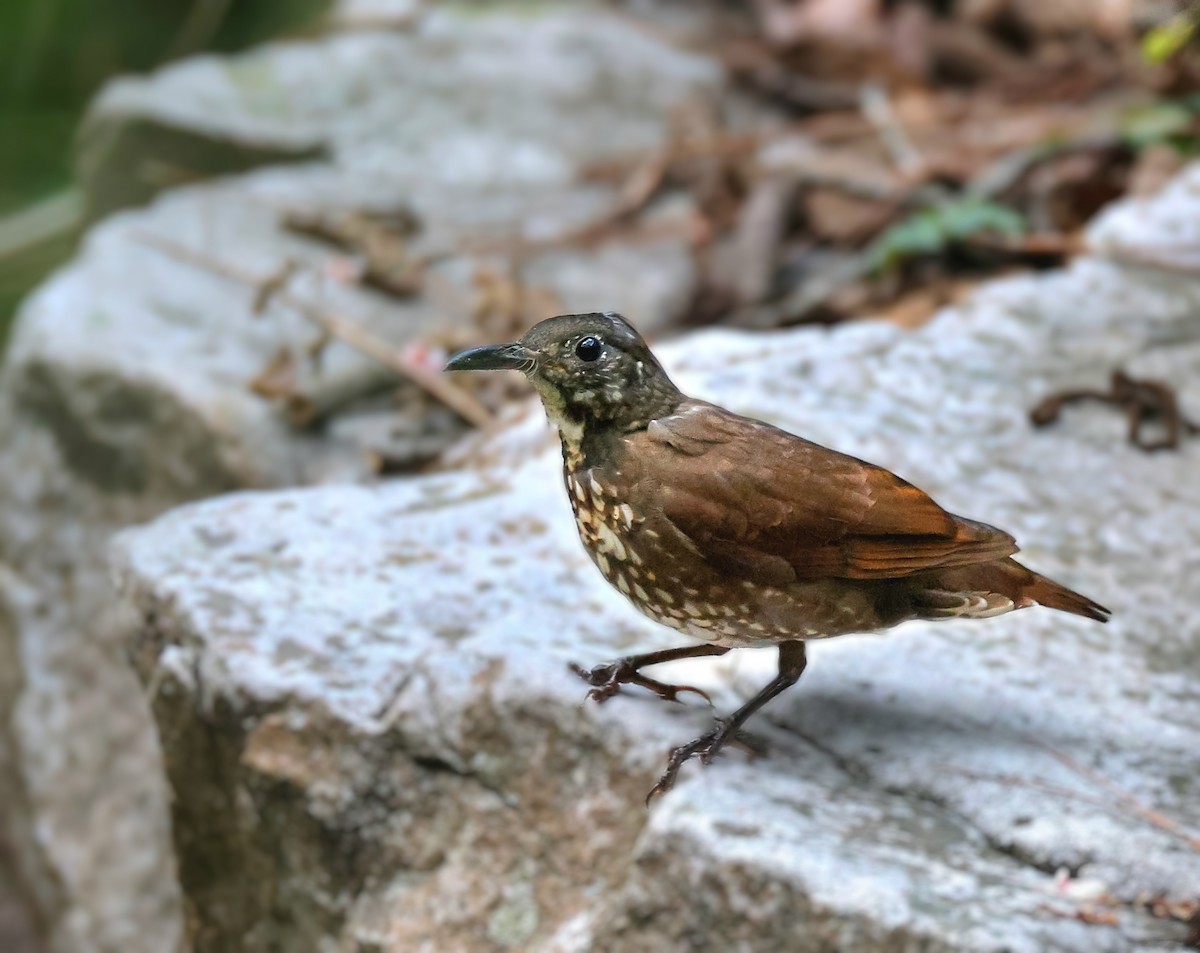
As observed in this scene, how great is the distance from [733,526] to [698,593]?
0.43 ft

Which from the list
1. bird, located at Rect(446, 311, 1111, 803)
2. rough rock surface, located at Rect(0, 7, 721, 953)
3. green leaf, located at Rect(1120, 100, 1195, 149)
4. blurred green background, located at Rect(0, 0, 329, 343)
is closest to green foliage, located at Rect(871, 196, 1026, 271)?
green leaf, located at Rect(1120, 100, 1195, 149)

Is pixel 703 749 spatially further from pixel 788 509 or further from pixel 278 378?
pixel 278 378

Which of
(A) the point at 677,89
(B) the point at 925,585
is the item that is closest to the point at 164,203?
(A) the point at 677,89

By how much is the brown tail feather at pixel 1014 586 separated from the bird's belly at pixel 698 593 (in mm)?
173

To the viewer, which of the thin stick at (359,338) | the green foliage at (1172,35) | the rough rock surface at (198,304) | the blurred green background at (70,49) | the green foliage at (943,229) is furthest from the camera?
the blurred green background at (70,49)

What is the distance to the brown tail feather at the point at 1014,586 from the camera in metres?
2.56

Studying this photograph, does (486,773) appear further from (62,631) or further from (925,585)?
(62,631)

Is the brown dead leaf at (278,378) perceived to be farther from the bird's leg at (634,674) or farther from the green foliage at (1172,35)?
the green foliage at (1172,35)

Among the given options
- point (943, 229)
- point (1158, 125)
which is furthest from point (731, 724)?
point (1158, 125)

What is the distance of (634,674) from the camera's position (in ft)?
8.70

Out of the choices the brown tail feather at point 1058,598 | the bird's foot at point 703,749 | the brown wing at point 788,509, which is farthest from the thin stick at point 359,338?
the brown tail feather at point 1058,598

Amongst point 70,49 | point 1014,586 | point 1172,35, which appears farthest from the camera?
point 70,49

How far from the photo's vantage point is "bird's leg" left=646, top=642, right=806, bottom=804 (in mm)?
2443

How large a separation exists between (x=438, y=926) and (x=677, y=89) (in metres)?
4.88
